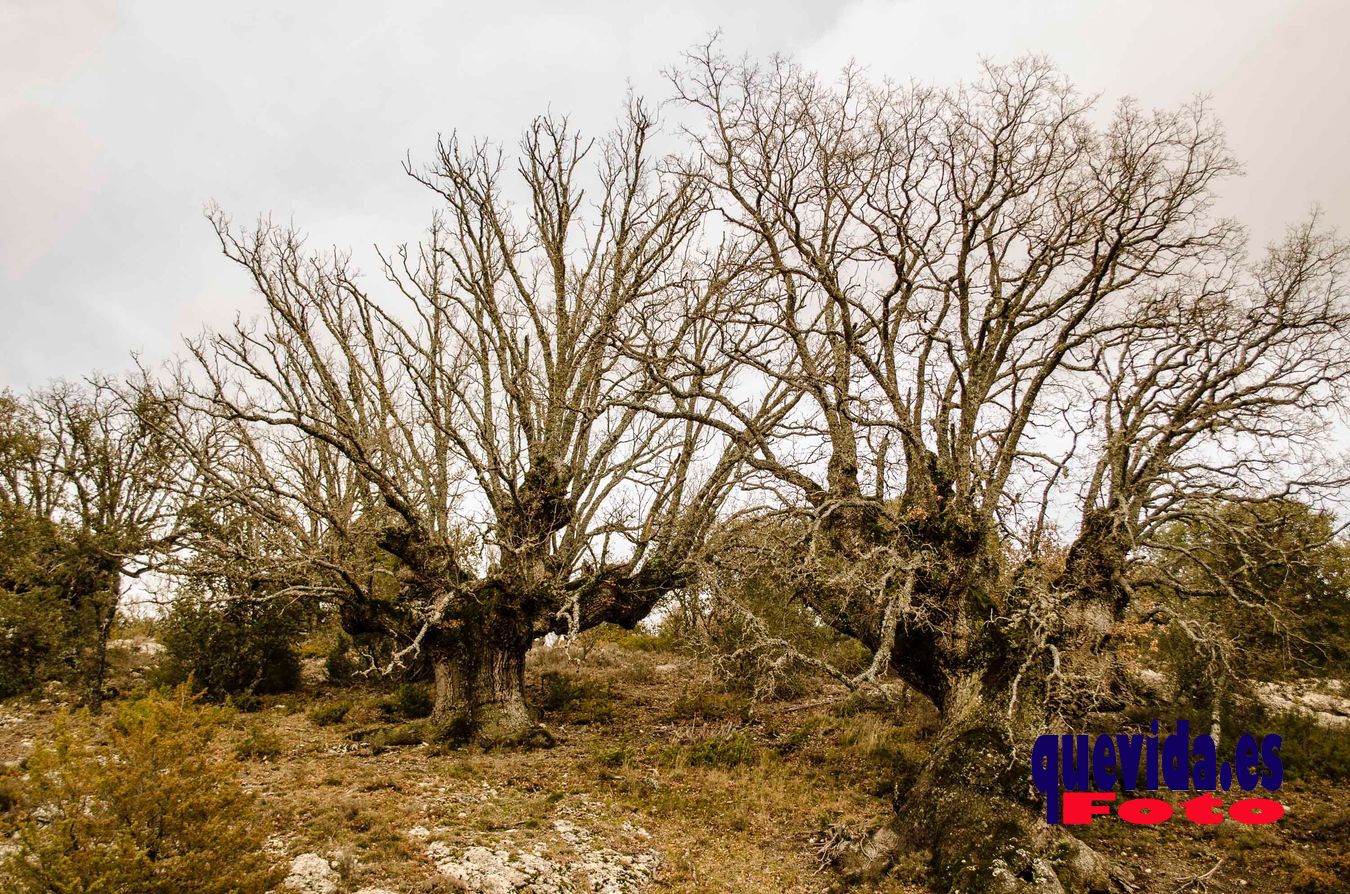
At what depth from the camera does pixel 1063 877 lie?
6.73 metres

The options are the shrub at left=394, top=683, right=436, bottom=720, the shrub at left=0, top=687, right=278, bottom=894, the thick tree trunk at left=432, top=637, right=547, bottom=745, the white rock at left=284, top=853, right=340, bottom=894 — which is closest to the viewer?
the shrub at left=0, top=687, right=278, bottom=894

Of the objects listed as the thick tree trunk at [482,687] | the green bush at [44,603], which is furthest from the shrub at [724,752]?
the green bush at [44,603]

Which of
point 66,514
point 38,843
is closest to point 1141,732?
point 38,843

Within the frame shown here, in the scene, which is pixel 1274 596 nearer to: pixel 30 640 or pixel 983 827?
Answer: pixel 983 827

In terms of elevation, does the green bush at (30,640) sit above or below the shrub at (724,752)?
above

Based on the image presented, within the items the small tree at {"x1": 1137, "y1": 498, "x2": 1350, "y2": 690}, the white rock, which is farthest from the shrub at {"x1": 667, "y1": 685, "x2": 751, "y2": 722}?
the white rock

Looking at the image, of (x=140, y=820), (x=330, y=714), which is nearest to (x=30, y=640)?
(x=330, y=714)

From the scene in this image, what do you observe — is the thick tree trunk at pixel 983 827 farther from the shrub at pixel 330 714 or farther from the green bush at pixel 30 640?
the green bush at pixel 30 640

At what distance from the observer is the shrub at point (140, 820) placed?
3902 mm

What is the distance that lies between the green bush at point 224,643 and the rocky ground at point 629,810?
5.21ft

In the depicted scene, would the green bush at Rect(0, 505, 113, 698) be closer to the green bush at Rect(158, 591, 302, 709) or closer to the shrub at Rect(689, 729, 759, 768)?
the green bush at Rect(158, 591, 302, 709)

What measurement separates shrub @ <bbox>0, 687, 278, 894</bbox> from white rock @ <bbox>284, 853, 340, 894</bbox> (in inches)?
36.3

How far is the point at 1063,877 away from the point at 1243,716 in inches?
289

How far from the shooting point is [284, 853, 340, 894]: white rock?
5.57 meters
